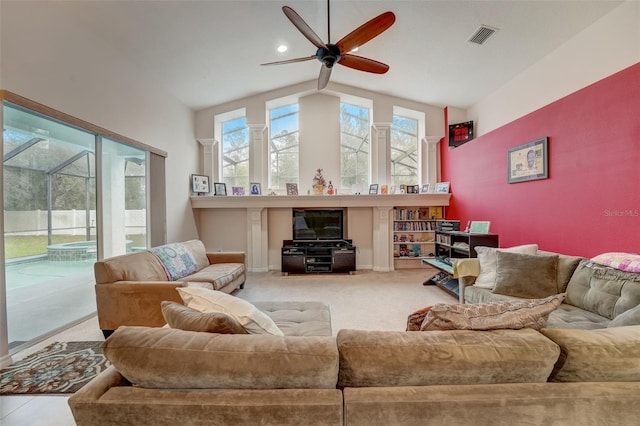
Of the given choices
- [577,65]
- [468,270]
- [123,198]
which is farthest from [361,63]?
[123,198]

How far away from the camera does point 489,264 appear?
9.57ft

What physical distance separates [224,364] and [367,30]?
9.00 ft

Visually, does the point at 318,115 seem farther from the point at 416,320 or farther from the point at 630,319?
the point at 630,319

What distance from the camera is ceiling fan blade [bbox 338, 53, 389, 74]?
9.45 feet

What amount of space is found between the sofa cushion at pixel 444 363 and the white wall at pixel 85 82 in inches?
132

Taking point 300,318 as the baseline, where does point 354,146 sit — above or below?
above

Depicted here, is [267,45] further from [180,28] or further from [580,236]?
[580,236]

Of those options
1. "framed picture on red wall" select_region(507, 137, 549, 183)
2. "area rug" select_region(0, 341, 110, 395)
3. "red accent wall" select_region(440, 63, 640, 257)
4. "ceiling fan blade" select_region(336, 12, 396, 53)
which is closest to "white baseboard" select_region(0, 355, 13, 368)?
"area rug" select_region(0, 341, 110, 395)

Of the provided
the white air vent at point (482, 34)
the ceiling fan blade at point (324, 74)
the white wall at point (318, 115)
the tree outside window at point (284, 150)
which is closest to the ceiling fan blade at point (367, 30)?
the ceiling fan blade at point (324, 74)

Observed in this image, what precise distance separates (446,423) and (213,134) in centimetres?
579

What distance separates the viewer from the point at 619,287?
1.98 m

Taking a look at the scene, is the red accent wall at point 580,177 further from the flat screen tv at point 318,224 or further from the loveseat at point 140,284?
the loveseat at point 140,284

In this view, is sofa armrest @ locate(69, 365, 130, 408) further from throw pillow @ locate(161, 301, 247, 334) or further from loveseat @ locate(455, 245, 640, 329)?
loveseat @ locate(455, 245, 640, 329)

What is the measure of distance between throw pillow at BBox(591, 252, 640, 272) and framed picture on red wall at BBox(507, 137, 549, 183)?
133cm
